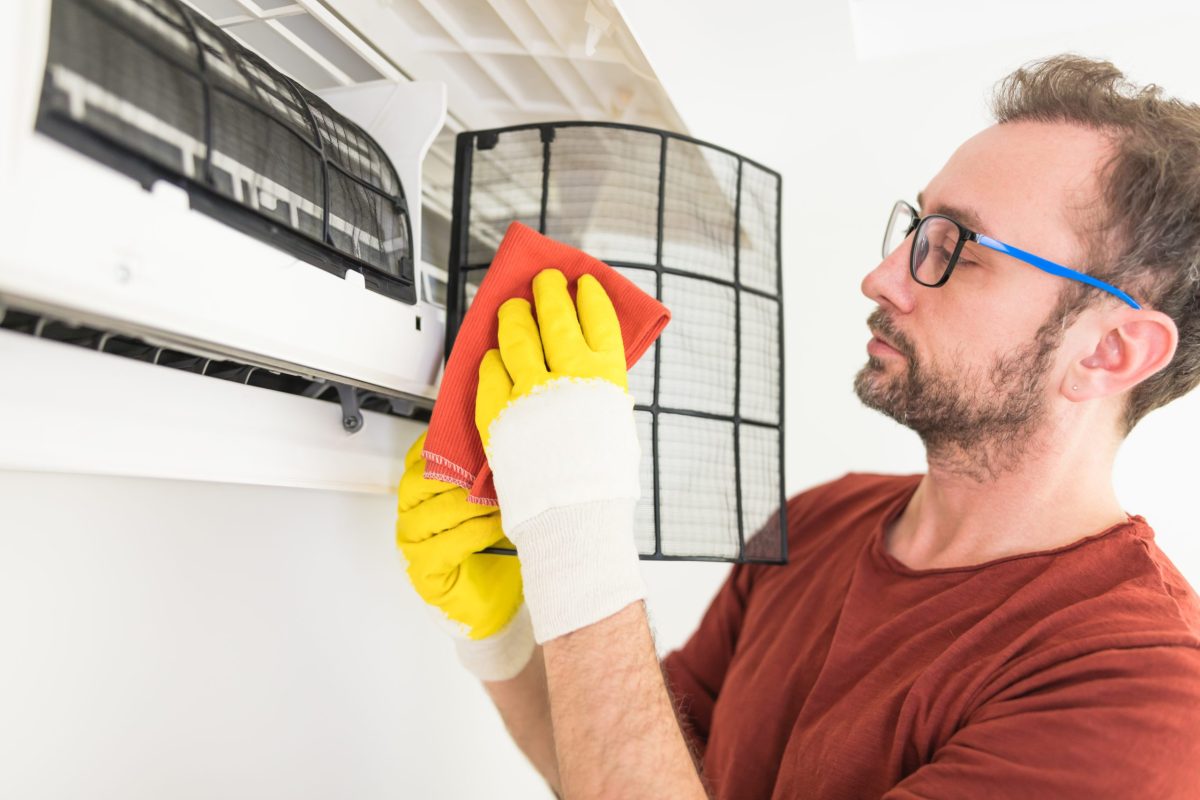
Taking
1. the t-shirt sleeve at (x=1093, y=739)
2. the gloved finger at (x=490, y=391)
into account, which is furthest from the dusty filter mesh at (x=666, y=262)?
the t-shirt sleeve at (x=1093, y=739)

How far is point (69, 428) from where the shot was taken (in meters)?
0.68

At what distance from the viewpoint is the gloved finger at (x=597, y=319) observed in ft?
2.82

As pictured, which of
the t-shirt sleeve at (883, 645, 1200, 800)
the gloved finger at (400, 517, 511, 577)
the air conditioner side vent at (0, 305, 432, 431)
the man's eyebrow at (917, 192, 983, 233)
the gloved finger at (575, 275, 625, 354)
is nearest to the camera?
the air conditioner side vent at (0, 305, 432, 431)

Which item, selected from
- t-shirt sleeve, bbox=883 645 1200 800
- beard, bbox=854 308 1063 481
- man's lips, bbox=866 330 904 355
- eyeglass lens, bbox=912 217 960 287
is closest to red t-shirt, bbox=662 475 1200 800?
t-shirt sleeve, bbox=883 645 1200 800

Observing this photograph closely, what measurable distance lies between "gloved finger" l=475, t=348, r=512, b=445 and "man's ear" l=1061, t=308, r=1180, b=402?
75cm

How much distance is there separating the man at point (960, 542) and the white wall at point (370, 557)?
0.67 ft

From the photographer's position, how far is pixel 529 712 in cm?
117

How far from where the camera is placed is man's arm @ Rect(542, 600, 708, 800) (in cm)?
79

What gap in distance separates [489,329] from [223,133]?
12.6 inches

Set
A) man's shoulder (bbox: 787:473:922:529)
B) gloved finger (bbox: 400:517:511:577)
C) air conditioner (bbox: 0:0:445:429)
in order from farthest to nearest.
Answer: man's shoulder (bbox: 787:473:922:529)
gloved finger (bbox: 400:517:511:577)
air conditioner (bbox: 0:0:445:429)

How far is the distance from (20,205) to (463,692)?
3.69ft

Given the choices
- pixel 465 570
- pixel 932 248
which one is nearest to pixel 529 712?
pixel 465 570

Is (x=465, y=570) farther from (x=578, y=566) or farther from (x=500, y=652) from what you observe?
(x=578, y=566)

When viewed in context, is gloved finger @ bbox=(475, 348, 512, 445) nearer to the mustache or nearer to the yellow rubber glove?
the yellow rubber glove
